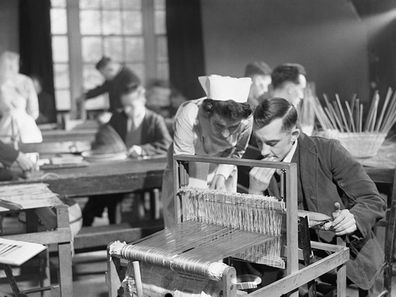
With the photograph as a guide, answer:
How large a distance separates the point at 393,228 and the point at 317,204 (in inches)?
16.9

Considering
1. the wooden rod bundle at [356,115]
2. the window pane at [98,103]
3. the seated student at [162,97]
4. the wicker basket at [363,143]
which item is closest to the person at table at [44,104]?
the window pane at [98,103]

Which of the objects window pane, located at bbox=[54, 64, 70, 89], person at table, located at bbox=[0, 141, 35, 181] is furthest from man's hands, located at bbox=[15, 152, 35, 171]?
window pane, located at bbox=[54, 64, 70, 89]

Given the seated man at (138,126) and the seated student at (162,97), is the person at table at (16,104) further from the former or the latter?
the seated student at (162,97)

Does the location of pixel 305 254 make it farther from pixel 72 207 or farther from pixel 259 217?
pixel 72 207

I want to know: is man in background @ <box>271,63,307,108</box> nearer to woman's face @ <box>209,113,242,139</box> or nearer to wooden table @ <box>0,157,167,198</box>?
wooden table @ <box>0,157,167,198</box>

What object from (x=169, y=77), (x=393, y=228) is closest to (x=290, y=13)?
(x=169, y=77)

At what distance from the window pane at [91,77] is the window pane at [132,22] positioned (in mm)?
363

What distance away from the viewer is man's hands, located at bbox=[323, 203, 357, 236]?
245 centimetres

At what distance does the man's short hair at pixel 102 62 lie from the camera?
448 cm

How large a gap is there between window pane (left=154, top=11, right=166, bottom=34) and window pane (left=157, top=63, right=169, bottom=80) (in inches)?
9.5

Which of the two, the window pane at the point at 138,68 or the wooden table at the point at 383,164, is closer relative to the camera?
the wooden table at the point at 383,164

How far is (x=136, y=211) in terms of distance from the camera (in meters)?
5.09

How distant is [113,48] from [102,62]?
13cm

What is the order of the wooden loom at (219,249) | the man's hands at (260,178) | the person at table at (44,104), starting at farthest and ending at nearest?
1. the person at table at (44,104)
2. the man's hands at (260,178)
3. the wooden loom at (219,249)
